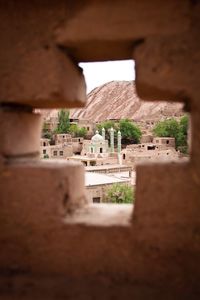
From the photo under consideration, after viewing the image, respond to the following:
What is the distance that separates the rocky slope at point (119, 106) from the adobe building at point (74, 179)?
6074 centimetres

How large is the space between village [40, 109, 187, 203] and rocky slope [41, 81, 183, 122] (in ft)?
29.1

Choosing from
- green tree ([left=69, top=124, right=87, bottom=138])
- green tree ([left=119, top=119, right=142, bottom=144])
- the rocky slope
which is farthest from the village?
the rocky slope

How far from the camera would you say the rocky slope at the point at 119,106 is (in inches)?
2606

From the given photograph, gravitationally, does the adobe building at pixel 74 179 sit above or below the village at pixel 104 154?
above

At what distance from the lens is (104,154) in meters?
38.2

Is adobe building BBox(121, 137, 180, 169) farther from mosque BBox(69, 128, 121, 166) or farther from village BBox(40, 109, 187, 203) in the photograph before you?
mosque BBox(69, 128, 121, 166)

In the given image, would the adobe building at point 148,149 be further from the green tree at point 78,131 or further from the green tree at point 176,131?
the green tree at point 78,131

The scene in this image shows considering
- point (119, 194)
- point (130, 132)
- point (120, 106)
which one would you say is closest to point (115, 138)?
point (130, 132)

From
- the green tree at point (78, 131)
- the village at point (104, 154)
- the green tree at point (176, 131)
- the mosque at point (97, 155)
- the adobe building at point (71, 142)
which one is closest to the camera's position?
A: the village at point (104, 154)

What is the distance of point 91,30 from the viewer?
180cm

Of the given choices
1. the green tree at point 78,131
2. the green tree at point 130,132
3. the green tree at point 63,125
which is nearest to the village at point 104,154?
the green tree at point 78,131

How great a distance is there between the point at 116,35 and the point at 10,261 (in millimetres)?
1305

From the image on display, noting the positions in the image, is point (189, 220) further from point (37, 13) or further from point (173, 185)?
point (37, 13)

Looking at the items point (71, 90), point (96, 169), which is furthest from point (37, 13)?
point (96, 169)
